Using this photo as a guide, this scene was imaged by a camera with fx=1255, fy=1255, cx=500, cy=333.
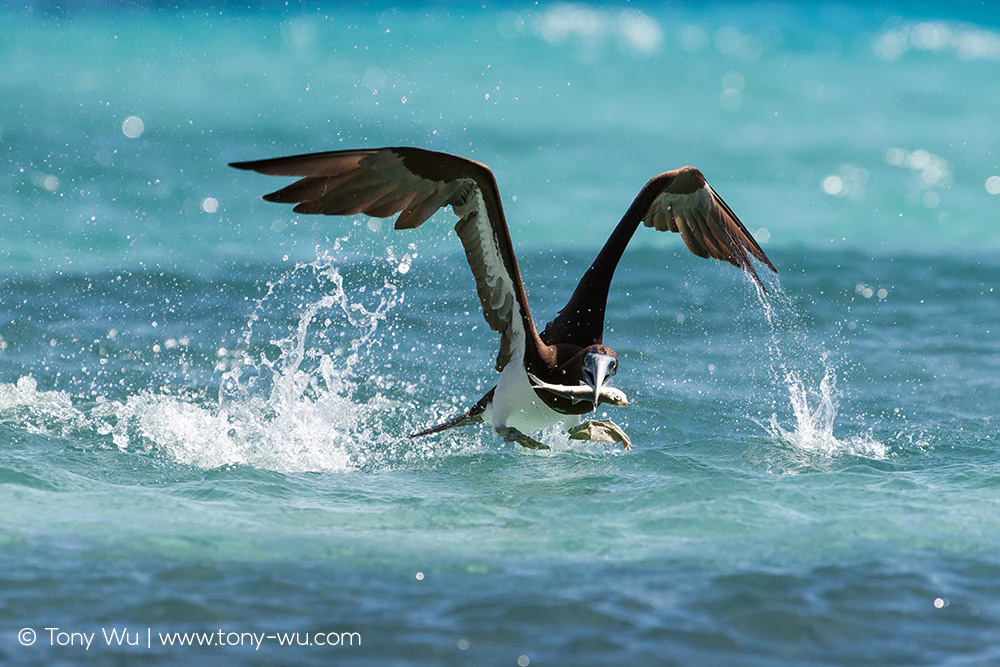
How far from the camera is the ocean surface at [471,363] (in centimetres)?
448

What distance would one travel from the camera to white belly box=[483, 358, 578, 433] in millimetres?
6445

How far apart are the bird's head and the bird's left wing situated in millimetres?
471

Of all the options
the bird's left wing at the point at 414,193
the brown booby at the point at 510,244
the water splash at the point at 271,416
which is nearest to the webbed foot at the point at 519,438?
the brown booby at the point at 510,244

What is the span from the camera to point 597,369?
5.96 metres

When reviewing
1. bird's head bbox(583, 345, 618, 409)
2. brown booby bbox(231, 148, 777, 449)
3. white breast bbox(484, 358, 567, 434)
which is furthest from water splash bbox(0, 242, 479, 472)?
bird's head bbox(583, 345, 618, 409)

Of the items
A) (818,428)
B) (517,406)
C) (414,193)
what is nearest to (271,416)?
(517,406)

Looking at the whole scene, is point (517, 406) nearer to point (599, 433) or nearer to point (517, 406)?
Answer: point (517, 406)

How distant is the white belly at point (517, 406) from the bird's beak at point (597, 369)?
0.47 m

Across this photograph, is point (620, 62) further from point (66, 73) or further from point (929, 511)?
point (929, 511)

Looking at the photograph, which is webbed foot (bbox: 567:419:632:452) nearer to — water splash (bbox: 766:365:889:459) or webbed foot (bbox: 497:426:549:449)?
webbed foot (bbox: 497:426:549:449)

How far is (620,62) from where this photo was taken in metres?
20.9

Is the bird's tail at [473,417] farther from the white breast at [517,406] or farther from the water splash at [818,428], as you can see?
the water splash at [818,428]

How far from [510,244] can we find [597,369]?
0.72 m

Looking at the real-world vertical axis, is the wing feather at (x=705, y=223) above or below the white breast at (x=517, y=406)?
above
